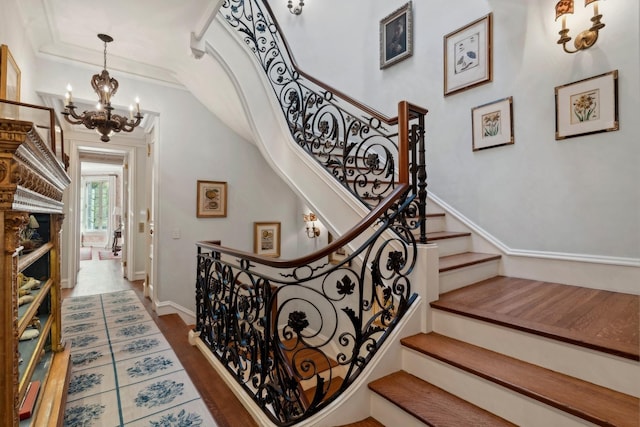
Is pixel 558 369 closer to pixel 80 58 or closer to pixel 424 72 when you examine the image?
pixel 424 72

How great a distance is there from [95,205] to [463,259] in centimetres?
1287

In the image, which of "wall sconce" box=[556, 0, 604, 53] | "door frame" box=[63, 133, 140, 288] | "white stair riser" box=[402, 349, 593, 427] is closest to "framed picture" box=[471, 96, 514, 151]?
"wall sconce" box=[556, 0, 604, 53]

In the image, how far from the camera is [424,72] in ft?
11.2

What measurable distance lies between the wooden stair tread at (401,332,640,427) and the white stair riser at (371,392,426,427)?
31 centimetres

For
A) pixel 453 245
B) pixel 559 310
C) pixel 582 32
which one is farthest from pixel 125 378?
pixel 582 32

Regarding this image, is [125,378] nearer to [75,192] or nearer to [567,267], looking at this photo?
[567,267]

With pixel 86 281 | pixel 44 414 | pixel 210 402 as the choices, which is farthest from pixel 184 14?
pixel 86 281

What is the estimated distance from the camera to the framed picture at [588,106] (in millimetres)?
2105

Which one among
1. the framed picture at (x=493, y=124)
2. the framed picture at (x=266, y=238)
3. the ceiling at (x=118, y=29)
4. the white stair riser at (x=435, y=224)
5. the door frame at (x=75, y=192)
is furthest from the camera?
the door frame at (x=75, y=192)

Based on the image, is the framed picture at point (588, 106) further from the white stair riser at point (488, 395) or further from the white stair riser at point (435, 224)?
the white stair riser at point (488, 395)

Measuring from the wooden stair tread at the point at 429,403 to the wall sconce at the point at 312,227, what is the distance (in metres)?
3.32

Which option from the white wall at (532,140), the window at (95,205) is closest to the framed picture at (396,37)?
the white wall at (532,140)

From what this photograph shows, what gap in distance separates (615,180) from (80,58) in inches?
202

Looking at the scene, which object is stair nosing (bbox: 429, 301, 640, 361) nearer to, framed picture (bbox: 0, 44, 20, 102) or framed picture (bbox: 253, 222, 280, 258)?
framed picture (bbox: 0, 44, 20, 102)
